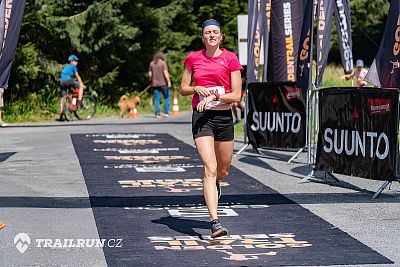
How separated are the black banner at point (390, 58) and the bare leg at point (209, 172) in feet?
13.2

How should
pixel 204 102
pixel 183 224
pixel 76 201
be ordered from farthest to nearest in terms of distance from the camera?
pixel 76 201 → pixel 183 224 → pixel 204 102

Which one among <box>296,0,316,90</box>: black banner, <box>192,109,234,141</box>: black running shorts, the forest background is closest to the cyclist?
the forest background

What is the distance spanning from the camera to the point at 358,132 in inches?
497

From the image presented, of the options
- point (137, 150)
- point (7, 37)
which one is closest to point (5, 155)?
point (137, 150)

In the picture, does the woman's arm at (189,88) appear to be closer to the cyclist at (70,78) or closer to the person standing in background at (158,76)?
the cyclist at (70,78)

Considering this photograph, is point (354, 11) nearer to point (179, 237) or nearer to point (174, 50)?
point (174, 50)

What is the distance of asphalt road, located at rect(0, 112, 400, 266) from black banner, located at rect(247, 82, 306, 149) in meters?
0.38

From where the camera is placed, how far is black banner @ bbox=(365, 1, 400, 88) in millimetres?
12594

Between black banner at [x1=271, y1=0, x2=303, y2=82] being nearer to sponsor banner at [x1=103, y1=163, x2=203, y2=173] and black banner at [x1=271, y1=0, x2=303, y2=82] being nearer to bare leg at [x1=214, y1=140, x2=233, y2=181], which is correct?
sponsor banner at [x1=103, y1=163, x2=203, y2=173]

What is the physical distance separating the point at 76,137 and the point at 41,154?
3921 millimetres

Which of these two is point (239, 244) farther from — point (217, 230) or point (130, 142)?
point (130, 142)

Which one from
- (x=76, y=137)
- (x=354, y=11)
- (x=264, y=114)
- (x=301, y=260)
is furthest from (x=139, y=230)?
(x=354, y=11)
